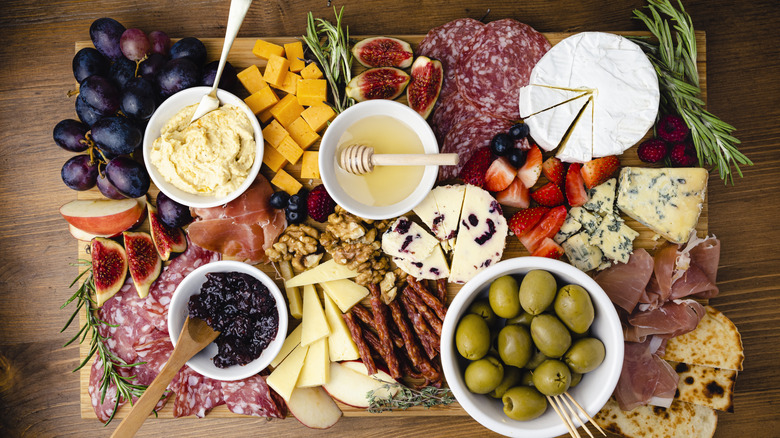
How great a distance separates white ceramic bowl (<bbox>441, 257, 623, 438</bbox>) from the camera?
4.26 feet

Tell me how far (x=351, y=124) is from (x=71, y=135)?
1.04 metres

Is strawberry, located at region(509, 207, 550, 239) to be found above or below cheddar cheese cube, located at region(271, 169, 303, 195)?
above

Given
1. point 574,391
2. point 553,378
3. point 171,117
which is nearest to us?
point 553,378

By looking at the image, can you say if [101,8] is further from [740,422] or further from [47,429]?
[740,422]

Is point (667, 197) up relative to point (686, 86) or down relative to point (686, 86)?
down

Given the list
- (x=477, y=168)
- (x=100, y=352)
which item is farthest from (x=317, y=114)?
(x=100, y=352)

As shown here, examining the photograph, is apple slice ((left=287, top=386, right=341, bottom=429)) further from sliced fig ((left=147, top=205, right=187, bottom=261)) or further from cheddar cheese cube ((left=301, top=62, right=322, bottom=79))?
cheddar cheese cube ((left=301, top=62, right=322, bottom=79))

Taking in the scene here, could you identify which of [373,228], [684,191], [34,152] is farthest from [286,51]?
[684,191]

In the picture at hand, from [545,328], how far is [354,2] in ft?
4.72

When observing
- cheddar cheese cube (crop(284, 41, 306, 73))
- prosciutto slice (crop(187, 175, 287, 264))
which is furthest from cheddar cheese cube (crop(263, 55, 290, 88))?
prosciutto slice (crop(187, 175, 287, 264))

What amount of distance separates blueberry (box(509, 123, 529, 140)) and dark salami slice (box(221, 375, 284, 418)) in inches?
50.6

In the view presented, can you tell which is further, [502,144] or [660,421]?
[660,421]

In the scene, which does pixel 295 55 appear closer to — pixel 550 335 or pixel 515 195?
pixel 515 195

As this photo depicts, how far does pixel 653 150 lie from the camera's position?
1.65 meters
